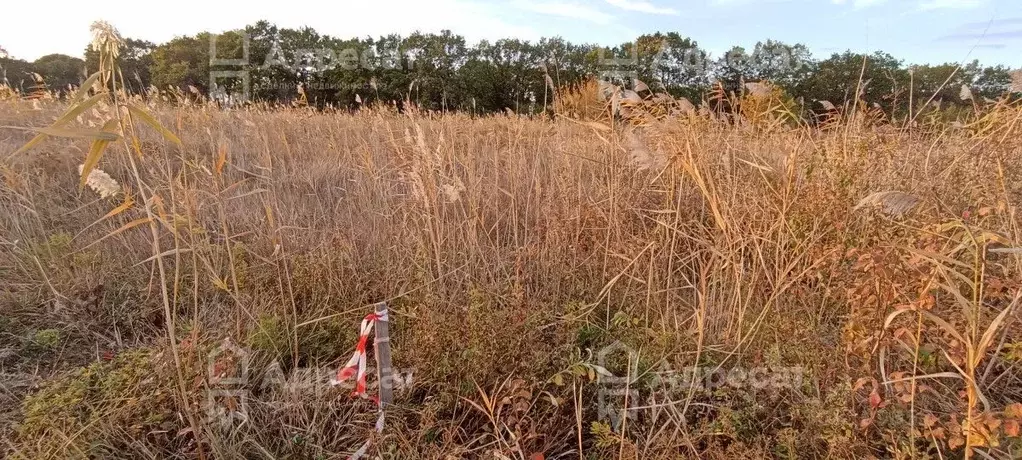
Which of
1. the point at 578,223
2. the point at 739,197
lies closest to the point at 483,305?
the point at 578,223

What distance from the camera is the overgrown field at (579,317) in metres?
1.40

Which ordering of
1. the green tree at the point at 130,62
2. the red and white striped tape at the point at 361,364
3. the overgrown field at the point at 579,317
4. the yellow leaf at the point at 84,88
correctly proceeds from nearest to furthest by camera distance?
the yellow leaf at the point at 84,88 → the overgrown field at the point at 579,317 → the red and white striped tape at the point at 361,364 → the green tree at the point at 130,62

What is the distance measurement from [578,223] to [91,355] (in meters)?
2.03

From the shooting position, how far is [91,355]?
1857 millimetres

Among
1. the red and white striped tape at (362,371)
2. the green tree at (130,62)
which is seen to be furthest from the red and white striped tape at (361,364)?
the green tree at (130,62)

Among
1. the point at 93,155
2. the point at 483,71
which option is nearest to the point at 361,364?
the point at 93,155

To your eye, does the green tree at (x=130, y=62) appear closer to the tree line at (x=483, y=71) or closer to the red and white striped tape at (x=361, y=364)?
the tree line at (x=483, y=71)

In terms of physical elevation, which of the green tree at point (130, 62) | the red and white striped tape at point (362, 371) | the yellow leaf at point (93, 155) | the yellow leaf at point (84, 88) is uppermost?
the green tree at point (130, 62)

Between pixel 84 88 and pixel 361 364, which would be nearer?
pixel 84 88

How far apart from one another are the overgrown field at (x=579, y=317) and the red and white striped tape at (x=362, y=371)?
5 cm

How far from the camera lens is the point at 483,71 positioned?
48.0 ft

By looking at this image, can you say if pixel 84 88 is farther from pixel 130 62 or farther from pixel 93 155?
pixel 130 62

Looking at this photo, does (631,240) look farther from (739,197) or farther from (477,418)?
(477,418)

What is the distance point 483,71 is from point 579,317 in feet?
45.3
